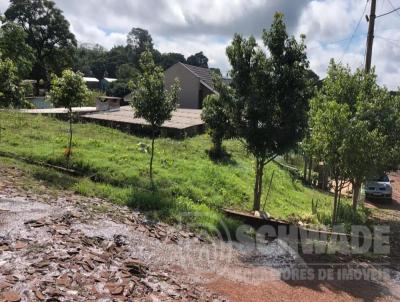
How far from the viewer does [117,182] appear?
1432 cm

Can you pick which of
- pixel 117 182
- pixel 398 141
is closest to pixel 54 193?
pixel 117 182

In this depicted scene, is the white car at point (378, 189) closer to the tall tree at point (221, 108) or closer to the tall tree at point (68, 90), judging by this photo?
the tall tree at point (221, 108)

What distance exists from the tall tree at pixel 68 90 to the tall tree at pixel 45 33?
36.3 meters

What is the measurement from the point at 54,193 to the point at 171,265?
5001mm

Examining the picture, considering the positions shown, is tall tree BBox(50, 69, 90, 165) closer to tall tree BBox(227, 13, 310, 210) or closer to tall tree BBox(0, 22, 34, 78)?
tall tree BBox(227, 13, 310, 210)

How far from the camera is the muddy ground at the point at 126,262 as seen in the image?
685 centimetres

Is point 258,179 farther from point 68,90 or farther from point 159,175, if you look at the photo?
point 68,90

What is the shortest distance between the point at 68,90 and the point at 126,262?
940 centimetres

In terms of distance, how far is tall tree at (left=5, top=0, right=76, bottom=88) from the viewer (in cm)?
5000

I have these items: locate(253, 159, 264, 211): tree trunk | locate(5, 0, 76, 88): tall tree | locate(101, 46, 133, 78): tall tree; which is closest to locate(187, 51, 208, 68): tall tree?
locate(101, 46, 133, 78): tall tree

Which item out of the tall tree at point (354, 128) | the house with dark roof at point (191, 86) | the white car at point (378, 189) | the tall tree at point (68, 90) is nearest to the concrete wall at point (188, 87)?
the house with dark roof at point (191, 86)

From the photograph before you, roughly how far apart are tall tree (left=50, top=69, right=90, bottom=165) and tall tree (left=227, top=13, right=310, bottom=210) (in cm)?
634

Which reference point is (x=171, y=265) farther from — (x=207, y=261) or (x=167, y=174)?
(x=167, y=174)

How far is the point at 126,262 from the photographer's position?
802cm
